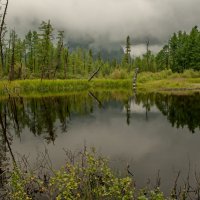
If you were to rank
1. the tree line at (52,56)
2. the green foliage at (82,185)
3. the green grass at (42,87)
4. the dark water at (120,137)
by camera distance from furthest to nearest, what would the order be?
the tree line at (52,56) < the green grass at (42,87) < the dark water at (120,137) < the green foliage at (82,185)

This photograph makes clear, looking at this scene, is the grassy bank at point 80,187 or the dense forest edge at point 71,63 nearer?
the grassy bank at point 80,187

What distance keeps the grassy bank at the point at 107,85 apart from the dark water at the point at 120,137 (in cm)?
2064

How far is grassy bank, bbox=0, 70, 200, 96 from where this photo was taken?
48.8 m

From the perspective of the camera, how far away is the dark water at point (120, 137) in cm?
1201

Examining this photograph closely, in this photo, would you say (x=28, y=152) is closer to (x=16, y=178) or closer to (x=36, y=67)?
(x=16, y=178)

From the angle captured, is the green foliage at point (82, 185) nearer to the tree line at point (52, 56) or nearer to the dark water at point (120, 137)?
the dark water at point (120, 137)

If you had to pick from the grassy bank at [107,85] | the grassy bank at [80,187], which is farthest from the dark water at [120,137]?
the grassy bank at [107,85]

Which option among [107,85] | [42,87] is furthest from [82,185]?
[107,85]

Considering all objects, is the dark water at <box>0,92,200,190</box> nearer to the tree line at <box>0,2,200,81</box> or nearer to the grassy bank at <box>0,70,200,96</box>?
the grassy bank at <box>0,70,200,96</box>

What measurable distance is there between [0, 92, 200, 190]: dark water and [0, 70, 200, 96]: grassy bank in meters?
20.6

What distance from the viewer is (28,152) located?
14.2 meters

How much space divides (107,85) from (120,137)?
49.2 meters

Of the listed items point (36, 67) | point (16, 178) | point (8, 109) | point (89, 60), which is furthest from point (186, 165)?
point (89, 60)

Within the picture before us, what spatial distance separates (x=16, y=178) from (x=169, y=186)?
5.15m
